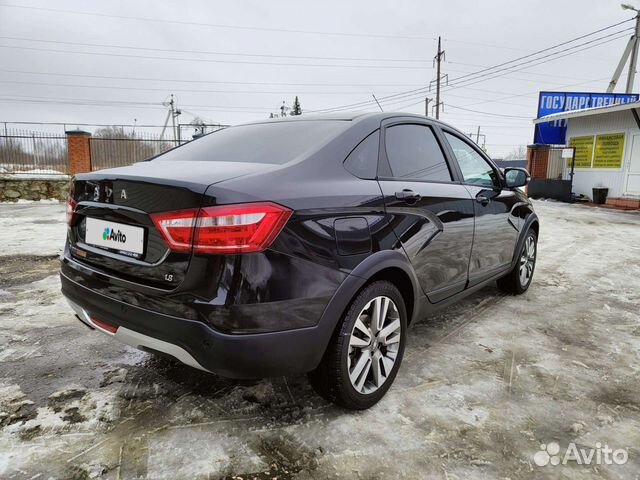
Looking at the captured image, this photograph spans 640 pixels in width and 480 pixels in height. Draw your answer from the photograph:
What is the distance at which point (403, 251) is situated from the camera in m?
2.34

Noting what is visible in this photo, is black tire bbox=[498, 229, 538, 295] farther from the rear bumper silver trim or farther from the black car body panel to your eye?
the rear bumper silver trim

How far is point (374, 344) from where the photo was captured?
2248 millimetres

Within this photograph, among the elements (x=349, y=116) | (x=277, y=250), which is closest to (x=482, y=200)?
(x=349, y=116)

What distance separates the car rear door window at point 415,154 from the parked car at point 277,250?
13 mm

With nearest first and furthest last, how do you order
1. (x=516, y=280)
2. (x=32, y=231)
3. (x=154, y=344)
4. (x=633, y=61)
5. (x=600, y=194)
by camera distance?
1. (x=154, y=344)
2. (x=516, y=280)
3. (x=32, y=231)
4. (x=600, y=194)
5. (x=633, y=61)

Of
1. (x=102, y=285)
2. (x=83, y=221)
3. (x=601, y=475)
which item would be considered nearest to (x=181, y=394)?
(x=102, y=285)

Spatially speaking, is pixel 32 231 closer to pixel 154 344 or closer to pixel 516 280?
pixel 154 344

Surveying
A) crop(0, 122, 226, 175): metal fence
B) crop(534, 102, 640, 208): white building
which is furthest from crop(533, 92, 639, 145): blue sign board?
crop(0, 122, 226, 175): metal fence

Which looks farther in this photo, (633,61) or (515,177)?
(633,61)

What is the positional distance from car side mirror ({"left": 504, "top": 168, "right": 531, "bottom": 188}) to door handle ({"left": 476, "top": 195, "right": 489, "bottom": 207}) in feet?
1.85

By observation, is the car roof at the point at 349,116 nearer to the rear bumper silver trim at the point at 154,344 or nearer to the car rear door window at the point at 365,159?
the car rear door window at the point at 365,159

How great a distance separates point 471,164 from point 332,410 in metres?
2.13

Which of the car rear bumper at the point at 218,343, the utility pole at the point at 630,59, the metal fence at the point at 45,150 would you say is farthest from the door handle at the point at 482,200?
the utility pole at the point at 630,59

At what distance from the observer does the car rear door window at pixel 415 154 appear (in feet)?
8.25
